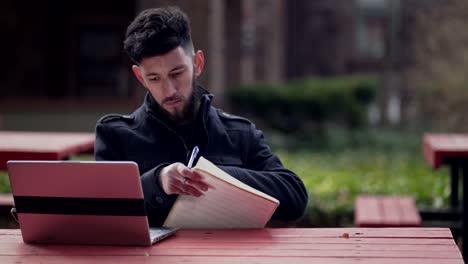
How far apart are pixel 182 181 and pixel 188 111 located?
49 cm

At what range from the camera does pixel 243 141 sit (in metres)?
3.38

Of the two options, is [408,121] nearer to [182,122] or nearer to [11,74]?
[11,74]

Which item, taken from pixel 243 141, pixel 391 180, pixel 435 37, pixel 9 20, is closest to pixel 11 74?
pixel 9 20

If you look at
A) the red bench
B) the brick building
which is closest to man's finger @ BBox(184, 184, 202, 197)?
the red bench

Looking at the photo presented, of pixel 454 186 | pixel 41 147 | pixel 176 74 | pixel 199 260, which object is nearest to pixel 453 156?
pixel 454 186

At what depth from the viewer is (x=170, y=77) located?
3100 millimetres

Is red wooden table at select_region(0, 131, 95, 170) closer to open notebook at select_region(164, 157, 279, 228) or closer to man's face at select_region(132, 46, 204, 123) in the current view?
man's face at select_region(132, 46, 204, 123)

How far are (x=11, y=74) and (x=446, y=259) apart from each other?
15.0 m

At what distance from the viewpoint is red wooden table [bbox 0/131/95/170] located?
550 cm

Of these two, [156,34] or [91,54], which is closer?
[156,34]

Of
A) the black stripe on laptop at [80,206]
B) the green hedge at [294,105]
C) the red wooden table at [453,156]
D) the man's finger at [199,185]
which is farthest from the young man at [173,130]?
the green hedge at [294,105]

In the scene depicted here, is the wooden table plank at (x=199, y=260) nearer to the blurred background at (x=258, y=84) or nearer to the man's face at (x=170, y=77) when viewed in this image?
the man's face at (x=170, y=77)

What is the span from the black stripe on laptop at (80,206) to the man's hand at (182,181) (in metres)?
0.18

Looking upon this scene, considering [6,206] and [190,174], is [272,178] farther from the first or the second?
[6,206]
